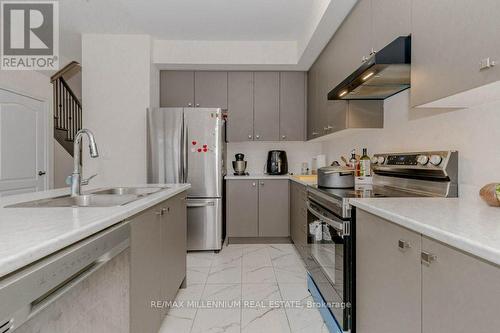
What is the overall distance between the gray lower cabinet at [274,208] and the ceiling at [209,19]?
1587mm

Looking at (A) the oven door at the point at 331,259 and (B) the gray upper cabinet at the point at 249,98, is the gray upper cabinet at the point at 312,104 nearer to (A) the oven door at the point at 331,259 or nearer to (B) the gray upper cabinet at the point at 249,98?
(B) the gray upper cabinet at the point at 249,98

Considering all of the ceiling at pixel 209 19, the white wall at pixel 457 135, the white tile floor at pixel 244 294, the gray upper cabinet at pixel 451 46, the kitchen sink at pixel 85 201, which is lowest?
Answer: the white tile floor at pixel 244 294

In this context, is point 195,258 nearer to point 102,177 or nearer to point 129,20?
point 102,177

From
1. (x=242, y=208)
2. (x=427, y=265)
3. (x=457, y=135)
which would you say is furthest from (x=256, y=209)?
(x=427, y=265)

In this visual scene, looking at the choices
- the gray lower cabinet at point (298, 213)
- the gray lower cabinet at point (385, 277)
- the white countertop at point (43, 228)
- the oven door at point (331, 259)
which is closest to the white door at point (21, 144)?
the white countertop at point (43, 228)

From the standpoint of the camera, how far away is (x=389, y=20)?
1.67m

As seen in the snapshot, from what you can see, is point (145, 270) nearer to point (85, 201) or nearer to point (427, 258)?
point (85, 201)

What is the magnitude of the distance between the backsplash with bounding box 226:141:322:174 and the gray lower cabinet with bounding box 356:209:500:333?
2.73 m

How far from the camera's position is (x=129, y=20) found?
119 inches

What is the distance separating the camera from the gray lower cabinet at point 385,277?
0.97m

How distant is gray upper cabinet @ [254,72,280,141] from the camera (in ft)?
12.7

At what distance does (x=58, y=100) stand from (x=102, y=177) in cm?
222

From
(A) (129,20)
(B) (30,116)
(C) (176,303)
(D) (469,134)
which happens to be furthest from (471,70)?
(B) (30,116)

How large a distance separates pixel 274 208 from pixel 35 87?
11.2 ft
